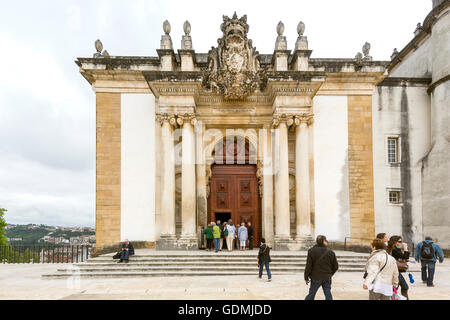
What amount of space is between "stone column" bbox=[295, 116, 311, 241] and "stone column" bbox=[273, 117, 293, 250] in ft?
1.58

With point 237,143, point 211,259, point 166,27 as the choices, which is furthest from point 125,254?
point 166,27

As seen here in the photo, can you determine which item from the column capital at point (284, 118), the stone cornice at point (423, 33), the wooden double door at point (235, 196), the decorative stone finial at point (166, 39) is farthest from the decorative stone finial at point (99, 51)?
the stone cornice at point (423, 33)

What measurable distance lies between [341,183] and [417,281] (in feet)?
21.3

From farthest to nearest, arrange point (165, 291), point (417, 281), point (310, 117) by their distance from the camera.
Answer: point (310, 117)
point (417, 281)
point (165, 291)

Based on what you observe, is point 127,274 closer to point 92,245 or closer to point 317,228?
point 92,245

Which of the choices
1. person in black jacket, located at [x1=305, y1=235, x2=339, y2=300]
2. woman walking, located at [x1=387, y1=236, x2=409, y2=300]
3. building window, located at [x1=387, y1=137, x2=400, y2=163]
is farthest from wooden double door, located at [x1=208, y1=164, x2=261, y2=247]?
person in black jacket, located at [x1=305, y1=235, x2=339, y2=300]

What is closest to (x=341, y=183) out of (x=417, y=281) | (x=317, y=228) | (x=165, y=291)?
(x=317, y=228)

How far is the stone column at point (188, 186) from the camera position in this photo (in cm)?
1689

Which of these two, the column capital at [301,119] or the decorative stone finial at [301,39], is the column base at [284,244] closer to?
the column capital at [301,119]

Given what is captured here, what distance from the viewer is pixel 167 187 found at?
17125mm

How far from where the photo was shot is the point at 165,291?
420 inches

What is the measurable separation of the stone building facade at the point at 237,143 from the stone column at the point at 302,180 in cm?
5
